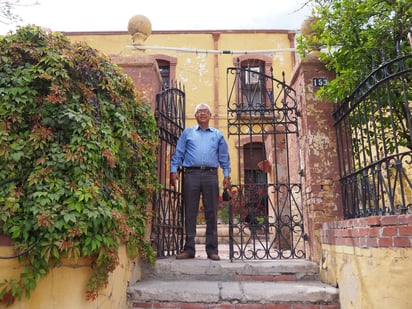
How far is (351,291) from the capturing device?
2982 mm

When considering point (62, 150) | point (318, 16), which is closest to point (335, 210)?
point (318, 16)

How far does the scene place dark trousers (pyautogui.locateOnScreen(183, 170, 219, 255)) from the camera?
4.26 m

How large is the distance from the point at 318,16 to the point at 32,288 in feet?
13.2

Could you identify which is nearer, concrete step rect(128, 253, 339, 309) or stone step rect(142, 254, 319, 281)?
concrete step rect(128, 253, 339, 309)

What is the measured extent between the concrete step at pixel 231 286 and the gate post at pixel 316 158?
0.47 meters

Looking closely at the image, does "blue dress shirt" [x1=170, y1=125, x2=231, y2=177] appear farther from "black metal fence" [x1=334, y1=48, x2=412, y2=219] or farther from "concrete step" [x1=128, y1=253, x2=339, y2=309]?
"black metal fence" [x1=334, y1=48, x2=412, y2=219]

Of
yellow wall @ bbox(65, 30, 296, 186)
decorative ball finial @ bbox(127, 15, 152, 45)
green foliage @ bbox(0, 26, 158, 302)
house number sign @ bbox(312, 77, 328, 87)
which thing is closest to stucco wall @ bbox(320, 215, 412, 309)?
house number sign @ bbox(312, 77, 328, 87)

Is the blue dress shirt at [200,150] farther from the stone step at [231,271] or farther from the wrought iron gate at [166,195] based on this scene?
the stone step at [231,271]

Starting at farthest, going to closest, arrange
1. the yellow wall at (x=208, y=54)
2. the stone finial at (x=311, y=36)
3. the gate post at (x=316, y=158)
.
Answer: the yellow wall at (x=208, y=54) < the stone finial at (x=311, y=36) < the gate post at (x=316, y=158)

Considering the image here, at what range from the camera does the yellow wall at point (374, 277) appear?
7.95 feet

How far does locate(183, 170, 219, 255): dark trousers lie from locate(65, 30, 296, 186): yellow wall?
898 centimetres

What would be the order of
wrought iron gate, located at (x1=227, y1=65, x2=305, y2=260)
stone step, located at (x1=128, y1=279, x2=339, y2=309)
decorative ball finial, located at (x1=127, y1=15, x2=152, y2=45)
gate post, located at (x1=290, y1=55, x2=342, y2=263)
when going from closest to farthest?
stone step, located at (x1=128, y1=279, x2=339, y2=309) < gate post, located at (x1=290, y1=55, x2=342, y2=263) < wrought iron gate, located at (x1=227, y1=65, x2=305, y2=260) < decorative ball finial, located at (x1=127, y1=15, x2=152, y2=45)

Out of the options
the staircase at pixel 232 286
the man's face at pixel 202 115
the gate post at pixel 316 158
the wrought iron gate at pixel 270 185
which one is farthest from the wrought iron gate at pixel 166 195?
the gate post at pixel 316 158

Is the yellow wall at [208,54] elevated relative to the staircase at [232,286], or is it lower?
elevated
